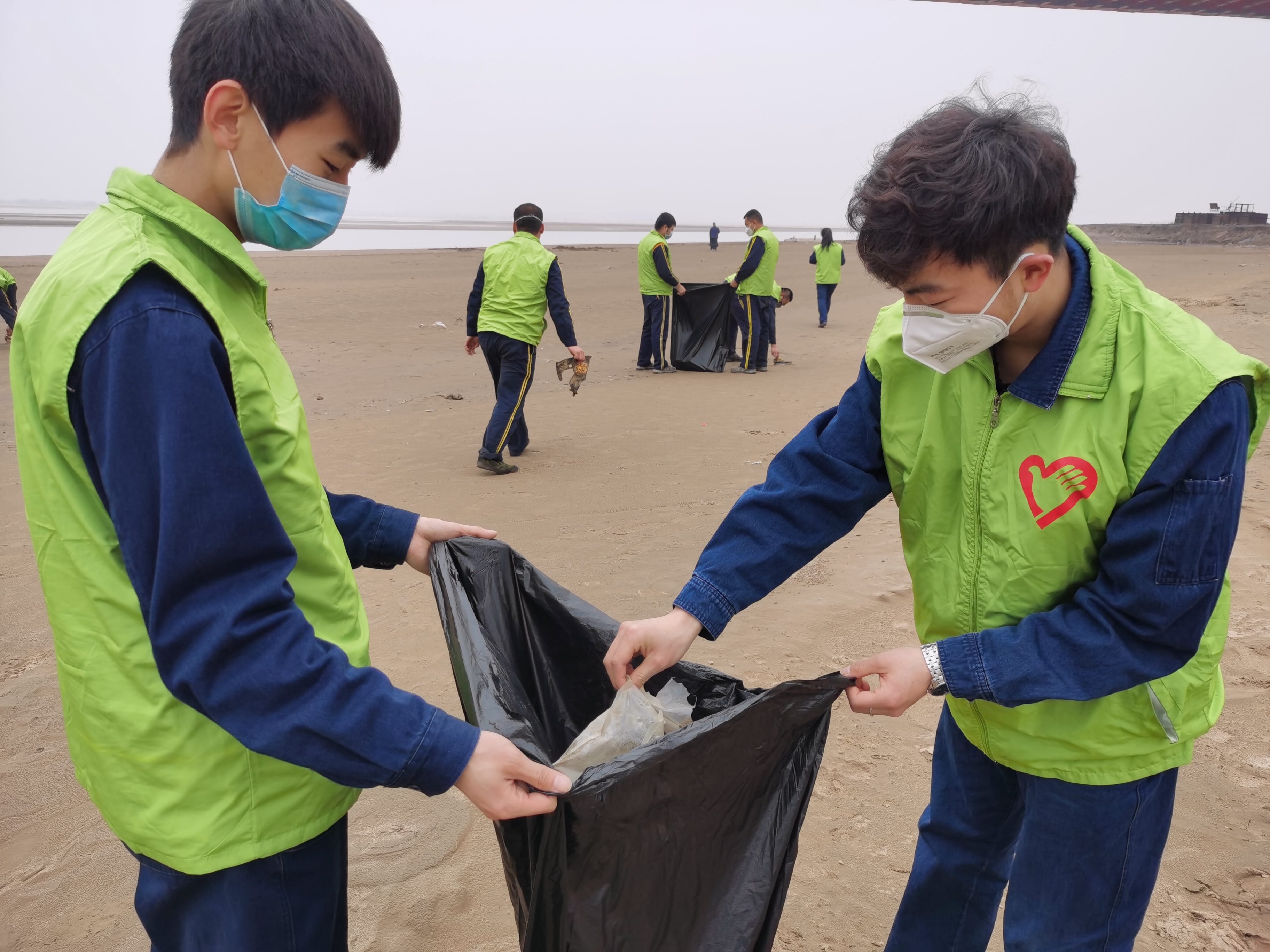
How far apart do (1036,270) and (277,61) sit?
1082mm

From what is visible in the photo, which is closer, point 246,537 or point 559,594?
point 246,537

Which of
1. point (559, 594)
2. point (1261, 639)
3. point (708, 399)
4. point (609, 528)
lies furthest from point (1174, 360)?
point (708, 399)


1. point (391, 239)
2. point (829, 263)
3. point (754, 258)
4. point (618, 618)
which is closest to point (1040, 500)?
point (618, 618)

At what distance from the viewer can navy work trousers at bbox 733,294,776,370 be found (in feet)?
34.2

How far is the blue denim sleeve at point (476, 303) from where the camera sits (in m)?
6.55

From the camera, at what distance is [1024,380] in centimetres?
145

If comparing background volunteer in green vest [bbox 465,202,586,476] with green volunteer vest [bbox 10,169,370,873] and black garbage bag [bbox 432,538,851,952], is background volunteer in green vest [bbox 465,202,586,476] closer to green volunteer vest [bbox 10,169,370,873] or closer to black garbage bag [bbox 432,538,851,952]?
black garbage bag [bbox 432,538,851,952]

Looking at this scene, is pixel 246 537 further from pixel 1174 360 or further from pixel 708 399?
pixel 708 399

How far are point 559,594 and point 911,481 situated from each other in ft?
2.40

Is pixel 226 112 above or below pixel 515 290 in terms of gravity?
above

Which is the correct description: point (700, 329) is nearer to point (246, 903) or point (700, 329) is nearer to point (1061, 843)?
point (1061, 843)

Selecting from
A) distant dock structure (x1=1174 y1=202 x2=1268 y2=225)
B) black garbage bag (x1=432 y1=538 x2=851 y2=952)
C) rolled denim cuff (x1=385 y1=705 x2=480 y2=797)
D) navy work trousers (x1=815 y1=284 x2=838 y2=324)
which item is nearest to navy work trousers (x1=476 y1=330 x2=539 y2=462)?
black garbage bag (x1=432 y1=538 x2=851 y2=952)

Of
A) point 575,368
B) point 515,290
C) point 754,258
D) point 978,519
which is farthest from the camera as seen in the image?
point 754,258

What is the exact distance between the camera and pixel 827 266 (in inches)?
542
